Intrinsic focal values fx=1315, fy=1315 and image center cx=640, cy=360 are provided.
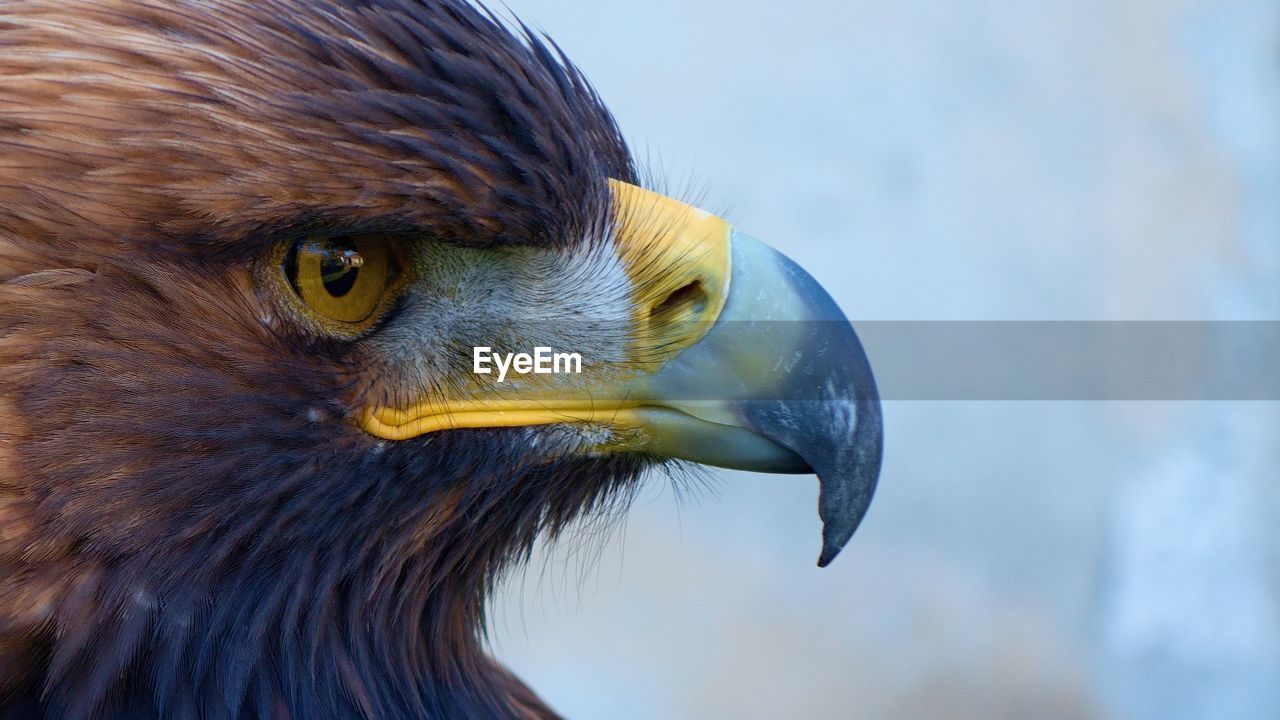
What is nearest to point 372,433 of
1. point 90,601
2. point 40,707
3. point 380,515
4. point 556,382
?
point 380,515

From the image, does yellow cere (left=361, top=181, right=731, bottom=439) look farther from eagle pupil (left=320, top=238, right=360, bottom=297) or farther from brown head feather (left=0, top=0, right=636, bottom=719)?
eagle pupil (left=320, top=238, right=360, bottom=297)

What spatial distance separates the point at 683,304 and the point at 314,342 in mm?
537

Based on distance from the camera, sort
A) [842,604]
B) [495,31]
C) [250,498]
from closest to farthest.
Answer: [250,498]
[495,31]
[842,604]

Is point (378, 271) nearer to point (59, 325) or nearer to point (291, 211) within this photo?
point (291, 211)

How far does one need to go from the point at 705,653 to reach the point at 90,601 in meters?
3.80

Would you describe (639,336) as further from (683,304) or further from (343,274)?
(343,274)

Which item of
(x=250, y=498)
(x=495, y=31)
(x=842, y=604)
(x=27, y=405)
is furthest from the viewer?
(x=842, y=604)

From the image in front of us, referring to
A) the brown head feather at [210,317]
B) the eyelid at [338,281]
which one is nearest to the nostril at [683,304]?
the brown head feather at [210,317]

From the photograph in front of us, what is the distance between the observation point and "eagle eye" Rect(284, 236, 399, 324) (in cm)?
181

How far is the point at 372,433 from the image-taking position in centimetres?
189

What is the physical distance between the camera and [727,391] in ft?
6.21

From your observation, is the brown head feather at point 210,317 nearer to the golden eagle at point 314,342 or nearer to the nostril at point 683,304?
the golden eagle at point 314,342

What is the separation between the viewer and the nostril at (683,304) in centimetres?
195

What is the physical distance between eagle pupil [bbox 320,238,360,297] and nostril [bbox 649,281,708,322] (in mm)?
445
